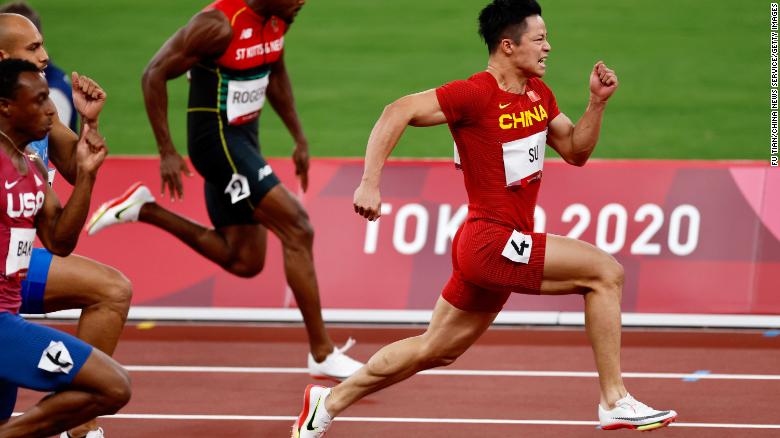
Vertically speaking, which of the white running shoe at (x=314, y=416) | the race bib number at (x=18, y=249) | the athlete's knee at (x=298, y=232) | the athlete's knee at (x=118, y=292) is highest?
the athlete's knee at (x=298, y=232)

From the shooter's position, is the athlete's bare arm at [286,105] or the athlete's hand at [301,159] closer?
the athlete's bare arm at [286,105]

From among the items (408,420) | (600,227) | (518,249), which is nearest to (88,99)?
(518,249)

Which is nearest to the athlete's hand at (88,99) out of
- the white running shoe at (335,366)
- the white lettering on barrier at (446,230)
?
the white running shoe at (335,366)

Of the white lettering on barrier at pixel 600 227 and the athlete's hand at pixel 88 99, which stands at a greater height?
the athlete's hand at pixel 88 99

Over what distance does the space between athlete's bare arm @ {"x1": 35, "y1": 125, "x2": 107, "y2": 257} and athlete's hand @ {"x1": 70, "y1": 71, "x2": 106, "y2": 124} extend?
60 millimetres

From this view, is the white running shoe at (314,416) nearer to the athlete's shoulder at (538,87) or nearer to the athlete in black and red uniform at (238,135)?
the athlete in black and red uniform at (238,135)

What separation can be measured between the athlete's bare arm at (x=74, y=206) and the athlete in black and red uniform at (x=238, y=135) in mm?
2306

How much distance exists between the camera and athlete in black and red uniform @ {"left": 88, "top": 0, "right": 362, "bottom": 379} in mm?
8422

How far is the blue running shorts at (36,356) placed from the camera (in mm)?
5715

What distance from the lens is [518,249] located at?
21.4ft

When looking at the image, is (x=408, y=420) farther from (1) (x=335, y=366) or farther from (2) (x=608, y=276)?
(2) (x=608, y=276)

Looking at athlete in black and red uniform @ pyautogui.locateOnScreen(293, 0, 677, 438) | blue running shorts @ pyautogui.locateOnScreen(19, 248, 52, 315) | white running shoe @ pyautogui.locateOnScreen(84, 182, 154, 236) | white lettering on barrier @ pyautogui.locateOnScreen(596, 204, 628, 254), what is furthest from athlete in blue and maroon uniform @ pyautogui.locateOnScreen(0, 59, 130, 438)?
white lettering on barrier @ pyautogui.locateOnScreen(596, 204, 628, 254)

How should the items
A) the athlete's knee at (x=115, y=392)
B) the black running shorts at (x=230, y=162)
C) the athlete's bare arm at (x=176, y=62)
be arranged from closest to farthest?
the athlete's knee at (x=115, y=392), the athlete's bare arm at (x=176, y=62), the black running shorts at (x=230, y=162)

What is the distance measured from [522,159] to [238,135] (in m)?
2.64
